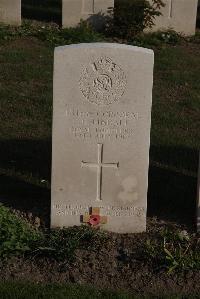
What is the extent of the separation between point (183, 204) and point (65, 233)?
1395mm

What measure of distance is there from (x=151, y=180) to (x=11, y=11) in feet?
21.2

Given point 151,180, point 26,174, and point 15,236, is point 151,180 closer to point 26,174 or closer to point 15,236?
point 26,174

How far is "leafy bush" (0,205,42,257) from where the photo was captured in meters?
6.22

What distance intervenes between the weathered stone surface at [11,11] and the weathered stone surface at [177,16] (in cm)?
239

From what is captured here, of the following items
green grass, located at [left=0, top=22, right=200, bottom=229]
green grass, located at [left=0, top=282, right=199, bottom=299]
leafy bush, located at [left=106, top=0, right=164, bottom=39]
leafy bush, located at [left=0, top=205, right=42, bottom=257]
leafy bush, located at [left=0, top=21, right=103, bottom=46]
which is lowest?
green grass, located at [left=0, top=282, right=199, bottom=299]

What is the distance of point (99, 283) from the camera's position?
6.05 metres

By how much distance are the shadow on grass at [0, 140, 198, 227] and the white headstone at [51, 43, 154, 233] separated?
438 mm

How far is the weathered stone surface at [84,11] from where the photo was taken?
1350 centimetres

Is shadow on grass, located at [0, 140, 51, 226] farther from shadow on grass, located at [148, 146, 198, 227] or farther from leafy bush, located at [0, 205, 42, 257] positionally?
shadow on grass, located at [148, 146, 198, 227]

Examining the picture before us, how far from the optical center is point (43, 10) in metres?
15.0

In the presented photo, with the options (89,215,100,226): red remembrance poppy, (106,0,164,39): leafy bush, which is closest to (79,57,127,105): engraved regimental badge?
(89,215,100,226): red remembrance poppy

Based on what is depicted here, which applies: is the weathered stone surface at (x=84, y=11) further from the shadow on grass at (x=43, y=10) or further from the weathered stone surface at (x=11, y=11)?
the weathered stone surface at (x=11, y=11)

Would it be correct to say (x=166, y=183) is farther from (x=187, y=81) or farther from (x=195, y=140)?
(x=187, y=81)

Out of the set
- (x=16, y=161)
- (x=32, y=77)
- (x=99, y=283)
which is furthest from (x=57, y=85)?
(x=32, y=77)
